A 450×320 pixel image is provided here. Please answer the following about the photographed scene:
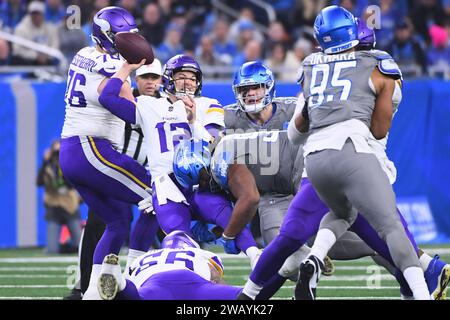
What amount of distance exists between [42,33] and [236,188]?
6666 mm

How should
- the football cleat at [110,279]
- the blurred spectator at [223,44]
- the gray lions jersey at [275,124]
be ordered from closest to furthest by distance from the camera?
1. the football cleat at [110,279]
2. the gray lions jersey at [275,124]
3. the blurred spectator at [223,44]

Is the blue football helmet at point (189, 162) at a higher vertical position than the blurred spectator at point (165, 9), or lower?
lower

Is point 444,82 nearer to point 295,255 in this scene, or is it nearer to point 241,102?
point 241,102

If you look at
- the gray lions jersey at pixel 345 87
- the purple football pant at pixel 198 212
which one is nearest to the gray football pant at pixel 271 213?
the purple football pant at pixel 198 212

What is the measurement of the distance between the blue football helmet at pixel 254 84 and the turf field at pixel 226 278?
123 cm

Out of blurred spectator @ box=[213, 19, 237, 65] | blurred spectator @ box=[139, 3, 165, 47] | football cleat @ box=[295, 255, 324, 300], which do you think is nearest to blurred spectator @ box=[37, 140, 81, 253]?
blurred spectator @ box=[139, 3, 165, 47]

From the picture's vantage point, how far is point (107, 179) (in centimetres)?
682

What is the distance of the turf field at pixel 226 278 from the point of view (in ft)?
23.9

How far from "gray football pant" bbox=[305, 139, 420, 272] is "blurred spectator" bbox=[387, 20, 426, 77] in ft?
23.6

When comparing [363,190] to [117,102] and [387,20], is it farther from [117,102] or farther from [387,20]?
[387,20]

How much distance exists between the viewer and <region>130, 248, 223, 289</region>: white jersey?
209 inches

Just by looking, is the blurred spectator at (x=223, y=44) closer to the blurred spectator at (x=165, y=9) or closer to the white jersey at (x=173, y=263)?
the blurred spectator at (x=165, y=9)

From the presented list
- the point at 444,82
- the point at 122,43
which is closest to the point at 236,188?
the point at 122,43

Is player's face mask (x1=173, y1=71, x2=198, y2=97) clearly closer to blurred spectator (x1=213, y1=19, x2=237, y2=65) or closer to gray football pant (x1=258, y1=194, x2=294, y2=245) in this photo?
gray football pant (x1=258, y1=194, x2=294, y2=245)
